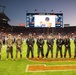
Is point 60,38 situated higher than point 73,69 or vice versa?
point 60,38

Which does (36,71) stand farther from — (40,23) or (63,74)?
(40,23)

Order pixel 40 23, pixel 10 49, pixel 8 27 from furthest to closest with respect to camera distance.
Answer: pixel 8 27
pixel 40 23
pixel 10 49

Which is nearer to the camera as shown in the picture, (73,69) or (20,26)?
(73,69)

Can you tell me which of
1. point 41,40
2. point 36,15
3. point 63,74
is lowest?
point 63,74

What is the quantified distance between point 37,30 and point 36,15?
28.1ft

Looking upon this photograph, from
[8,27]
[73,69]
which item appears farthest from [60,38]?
[8,27]

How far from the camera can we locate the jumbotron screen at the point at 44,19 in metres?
59.9

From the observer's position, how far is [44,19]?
59906 millimetres

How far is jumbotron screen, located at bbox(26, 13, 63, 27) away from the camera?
197 feet

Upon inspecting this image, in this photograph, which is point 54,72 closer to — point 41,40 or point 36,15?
point 41,40

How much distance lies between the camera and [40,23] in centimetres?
6006

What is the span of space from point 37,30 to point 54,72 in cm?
5578

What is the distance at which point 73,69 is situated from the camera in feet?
43.3

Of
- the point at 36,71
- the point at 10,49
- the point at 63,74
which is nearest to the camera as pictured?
the point at 63,74
